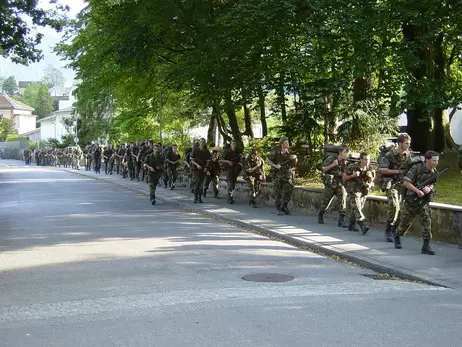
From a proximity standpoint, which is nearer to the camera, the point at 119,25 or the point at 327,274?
the point at 327,274

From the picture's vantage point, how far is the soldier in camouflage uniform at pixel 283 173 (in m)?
15.8

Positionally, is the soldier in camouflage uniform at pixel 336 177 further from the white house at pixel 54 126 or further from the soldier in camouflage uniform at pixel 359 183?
the white house at pixel 54 126

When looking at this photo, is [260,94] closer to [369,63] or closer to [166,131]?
[369,63]

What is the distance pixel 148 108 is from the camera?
29.5 meters

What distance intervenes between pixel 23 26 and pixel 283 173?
10.2 meters

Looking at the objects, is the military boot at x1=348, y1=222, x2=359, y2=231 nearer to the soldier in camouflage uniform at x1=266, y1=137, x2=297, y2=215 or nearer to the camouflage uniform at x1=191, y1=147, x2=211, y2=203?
the soldier in camouflage uniform at x1=266, y1=137, x2=297, y2=215

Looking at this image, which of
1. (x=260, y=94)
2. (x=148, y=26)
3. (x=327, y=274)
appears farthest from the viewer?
(x=148, y=26)

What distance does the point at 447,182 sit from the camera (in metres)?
16.8

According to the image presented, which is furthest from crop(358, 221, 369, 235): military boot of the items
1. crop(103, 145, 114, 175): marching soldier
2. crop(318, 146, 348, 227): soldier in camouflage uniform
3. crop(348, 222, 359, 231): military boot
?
crop(103, 145, 114, 175): marching soldier

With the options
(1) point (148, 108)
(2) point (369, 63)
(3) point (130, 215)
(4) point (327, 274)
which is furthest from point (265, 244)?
(1) point (148, 108)

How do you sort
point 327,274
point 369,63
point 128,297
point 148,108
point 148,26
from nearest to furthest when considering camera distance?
point 128,297 → point 327,274 → point 369,63 → point 148,26 → point 148,108

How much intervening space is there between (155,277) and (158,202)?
12.6 metres

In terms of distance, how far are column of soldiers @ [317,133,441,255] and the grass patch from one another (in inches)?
83.4

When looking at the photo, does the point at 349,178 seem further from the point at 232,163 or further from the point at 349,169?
the point at 232,163
